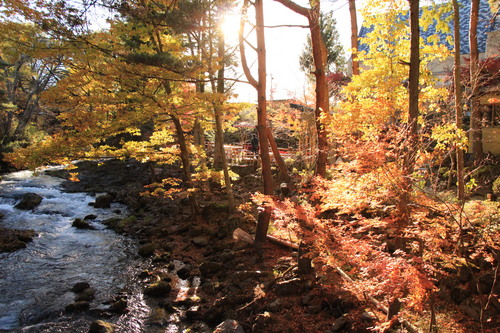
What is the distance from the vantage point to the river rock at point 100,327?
213 inches

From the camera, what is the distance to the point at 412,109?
5.23 m

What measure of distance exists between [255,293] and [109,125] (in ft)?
19.7

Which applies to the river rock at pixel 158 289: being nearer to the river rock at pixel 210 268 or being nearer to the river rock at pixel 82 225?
the river rock at pixel 210 268

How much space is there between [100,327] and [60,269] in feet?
12.3

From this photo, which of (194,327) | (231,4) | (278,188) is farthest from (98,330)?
(278,188)

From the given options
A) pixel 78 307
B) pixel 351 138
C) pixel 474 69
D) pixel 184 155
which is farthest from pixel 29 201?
pixel 474 69

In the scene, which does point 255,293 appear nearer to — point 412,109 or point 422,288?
point 422,288

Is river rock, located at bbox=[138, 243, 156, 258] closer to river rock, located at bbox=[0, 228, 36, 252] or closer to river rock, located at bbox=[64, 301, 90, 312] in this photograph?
river rock, located at bbox=[64, 301, 90, 312]

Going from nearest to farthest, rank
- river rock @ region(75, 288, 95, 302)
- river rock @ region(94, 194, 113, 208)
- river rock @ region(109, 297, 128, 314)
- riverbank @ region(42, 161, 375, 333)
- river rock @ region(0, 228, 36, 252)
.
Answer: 1. riverbank @ region(42, 161, 375, 333)
2. river rock @ region(109, 297, 128, 314)
3. river rock @ region(75, 288, 95, 302)
4. river rock @ region(0, 228, 36, 252)
5. river rock @ region(94, 194, 113, 208)

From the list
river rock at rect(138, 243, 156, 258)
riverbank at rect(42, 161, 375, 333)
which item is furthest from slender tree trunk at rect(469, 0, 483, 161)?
river rock at rect(138, 243, 156, 258)

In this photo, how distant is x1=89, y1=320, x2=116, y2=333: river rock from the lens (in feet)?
17.7

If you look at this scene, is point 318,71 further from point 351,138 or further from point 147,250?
point 147,250

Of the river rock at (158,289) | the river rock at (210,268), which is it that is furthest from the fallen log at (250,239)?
the river rock at (158,289)

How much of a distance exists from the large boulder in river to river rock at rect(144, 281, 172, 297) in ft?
31.7
